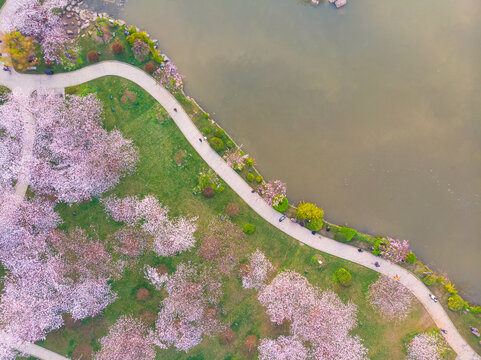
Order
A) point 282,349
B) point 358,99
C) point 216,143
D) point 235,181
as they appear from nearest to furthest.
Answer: point 282,349
point 216,143
point 235,181
point 358,99

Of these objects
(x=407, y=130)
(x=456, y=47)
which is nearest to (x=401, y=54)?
(x=456, y=47)

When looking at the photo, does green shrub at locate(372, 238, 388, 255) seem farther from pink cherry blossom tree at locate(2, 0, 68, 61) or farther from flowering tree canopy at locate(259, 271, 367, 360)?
pink cherry blossom tree at locate(2, 0, 68, 61)

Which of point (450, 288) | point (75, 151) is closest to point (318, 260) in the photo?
→ point (450, 288)

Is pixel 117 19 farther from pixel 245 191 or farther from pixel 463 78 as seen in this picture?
pixel 463 78

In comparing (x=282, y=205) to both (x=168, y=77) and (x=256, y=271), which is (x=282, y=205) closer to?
(x=256, y=271)

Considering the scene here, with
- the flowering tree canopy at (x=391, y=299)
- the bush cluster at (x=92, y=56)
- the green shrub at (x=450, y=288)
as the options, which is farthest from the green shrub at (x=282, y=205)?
the bush cluster at (x=92, y=56)

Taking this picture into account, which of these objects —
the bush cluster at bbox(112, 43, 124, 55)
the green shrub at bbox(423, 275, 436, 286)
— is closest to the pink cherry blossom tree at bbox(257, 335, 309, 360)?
the green shrub at bbox(423, 275, 436, 286)
